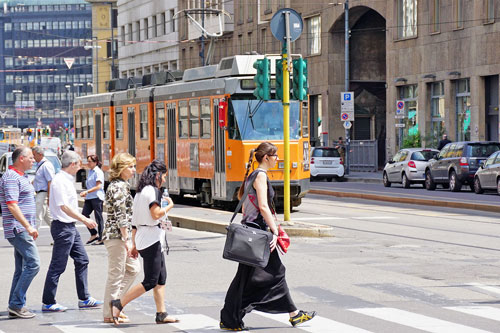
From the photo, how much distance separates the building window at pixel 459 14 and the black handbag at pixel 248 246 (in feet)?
129

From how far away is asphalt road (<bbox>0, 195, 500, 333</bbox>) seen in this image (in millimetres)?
10180

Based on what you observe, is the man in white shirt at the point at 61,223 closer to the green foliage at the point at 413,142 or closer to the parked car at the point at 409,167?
the parked car at the point at 409,167

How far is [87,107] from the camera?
37.0 m

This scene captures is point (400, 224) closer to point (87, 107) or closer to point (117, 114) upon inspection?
point (117, 114)

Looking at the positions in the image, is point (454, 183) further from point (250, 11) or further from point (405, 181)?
point (250, 11)

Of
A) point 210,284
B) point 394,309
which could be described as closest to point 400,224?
point 210,284

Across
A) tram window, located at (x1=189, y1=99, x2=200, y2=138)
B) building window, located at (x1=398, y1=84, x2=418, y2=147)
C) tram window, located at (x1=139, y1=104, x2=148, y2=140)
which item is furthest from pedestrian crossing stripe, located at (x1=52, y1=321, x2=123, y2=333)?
building window, located at (x1=398, y1=84, x2=418, y2=147)

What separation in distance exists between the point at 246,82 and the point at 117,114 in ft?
30.7

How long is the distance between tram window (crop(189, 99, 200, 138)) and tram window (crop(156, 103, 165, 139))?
2.11m

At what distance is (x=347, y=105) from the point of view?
48656 millimetres

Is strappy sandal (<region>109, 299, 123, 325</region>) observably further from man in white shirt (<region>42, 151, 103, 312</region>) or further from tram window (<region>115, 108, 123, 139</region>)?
tram window (<region>115, 108, 123, 139</region>)

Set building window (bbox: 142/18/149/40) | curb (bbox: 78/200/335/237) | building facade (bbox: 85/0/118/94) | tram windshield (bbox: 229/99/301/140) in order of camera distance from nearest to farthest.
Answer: curb (bbox: 78/200/335/237)
tram windshield (bbox: 229/99/301/140)
building window (bbox: 142/18/149/40)
building facade (bbox: 85/0/118/94)

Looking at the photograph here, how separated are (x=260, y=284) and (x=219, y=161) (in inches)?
636

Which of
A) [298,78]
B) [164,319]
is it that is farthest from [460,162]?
[164,319]
